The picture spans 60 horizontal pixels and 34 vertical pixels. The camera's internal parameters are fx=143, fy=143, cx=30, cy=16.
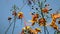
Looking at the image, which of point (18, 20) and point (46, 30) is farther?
point (18, 20)

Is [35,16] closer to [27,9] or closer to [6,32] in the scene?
[27,9]

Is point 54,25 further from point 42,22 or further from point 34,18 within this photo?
point 34,18

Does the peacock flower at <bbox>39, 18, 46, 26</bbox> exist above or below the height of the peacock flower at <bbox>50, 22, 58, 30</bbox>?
above

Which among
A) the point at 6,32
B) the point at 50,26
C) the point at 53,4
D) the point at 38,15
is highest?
the point at 53,4

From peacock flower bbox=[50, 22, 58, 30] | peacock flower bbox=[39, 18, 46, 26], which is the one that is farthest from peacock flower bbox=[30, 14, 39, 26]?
peacock flower bbox=[50, 22, 58, 30]

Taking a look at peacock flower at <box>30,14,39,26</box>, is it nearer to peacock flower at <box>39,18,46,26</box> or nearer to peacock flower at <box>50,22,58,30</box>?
peacock flower at <box>39,18,46,26</box>

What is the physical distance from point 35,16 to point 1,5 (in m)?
0.48

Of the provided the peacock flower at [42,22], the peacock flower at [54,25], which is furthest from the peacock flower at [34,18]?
the peacock flower at [54,25]

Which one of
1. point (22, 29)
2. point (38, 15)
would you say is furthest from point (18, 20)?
point (38, 15)

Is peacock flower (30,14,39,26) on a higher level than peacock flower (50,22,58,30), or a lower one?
higher

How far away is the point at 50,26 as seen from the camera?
1476 mm

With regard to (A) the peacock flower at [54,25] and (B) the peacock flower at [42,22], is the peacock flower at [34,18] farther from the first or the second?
(A) the peacock flower at [54,25]

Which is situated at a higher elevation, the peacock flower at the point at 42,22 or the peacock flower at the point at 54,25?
the peacock flower at the point at 42,22

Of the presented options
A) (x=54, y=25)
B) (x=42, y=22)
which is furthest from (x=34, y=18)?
(x=54, y=25)
